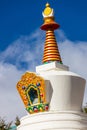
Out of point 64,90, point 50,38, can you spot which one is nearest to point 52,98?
point 64,90

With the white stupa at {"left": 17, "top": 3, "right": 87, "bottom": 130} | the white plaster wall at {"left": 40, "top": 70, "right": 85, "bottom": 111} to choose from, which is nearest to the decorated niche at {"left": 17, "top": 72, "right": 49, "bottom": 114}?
the white stupa at {"left": 17, "top": 3, "right": 87, "bottom": 130}

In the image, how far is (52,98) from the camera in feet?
63.0

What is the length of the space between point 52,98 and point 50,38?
12.6 feet

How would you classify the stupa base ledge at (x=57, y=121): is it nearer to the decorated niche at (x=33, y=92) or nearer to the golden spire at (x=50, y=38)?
the decorated niche at (x=33, y=92)

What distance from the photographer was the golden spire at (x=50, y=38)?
68.6 ft

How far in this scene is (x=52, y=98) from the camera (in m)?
19.2

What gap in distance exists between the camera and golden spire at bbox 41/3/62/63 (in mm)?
20906

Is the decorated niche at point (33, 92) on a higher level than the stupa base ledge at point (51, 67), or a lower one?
lower

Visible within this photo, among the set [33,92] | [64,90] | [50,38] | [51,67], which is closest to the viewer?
[64,90]

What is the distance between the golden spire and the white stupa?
0.45 m

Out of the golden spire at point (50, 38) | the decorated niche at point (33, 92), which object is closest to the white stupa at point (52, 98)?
the decorated niche at point (33, 92)

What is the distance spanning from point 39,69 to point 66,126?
3690mm

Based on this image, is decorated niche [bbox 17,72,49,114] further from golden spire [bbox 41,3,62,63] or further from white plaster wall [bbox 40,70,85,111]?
golden spire [bbox 41,3,62,63]

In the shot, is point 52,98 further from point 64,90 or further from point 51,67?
point 51,67
